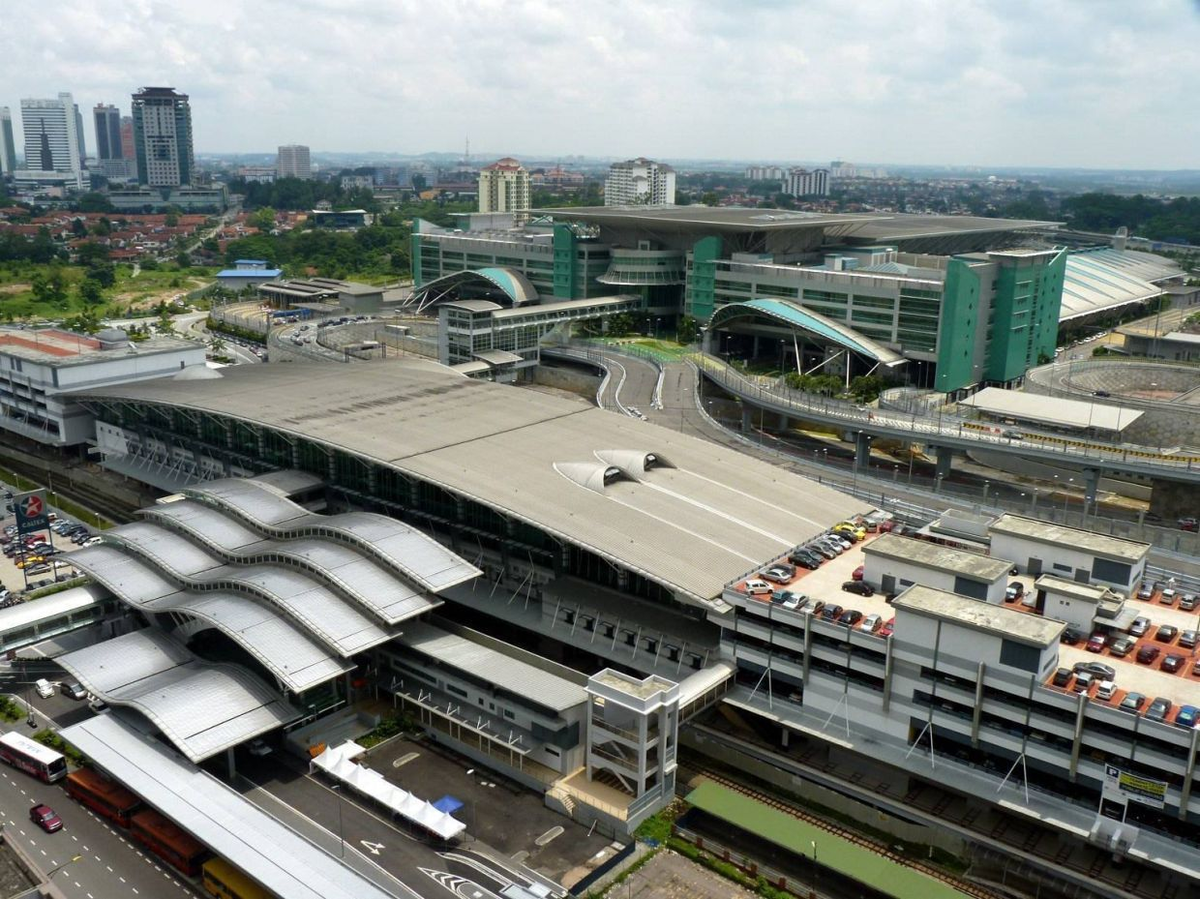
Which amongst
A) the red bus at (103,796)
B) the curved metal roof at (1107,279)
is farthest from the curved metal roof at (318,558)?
the curved metal roof at (1107,279)

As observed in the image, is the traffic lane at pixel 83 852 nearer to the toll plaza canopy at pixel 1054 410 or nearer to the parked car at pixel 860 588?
the parked car at pixel 860 588

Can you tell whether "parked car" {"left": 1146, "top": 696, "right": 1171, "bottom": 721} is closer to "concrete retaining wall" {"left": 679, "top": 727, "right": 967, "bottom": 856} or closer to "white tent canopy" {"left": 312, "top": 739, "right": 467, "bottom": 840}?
"concrete retaining wall" {"left": 679, "top": 727, "right": 967, "bottom": 856}

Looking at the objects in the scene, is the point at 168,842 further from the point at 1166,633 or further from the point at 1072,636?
the point at 1166,633

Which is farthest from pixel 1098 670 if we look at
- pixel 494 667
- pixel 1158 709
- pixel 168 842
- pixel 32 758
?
pixel 32 758

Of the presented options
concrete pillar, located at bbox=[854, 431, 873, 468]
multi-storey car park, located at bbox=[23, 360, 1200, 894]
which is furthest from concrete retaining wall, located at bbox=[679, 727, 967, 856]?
concrete pillar, located at bbox=[854, 431, 873, 468]

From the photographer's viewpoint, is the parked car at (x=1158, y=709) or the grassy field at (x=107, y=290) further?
the grassy field at (x=107, y=290)
